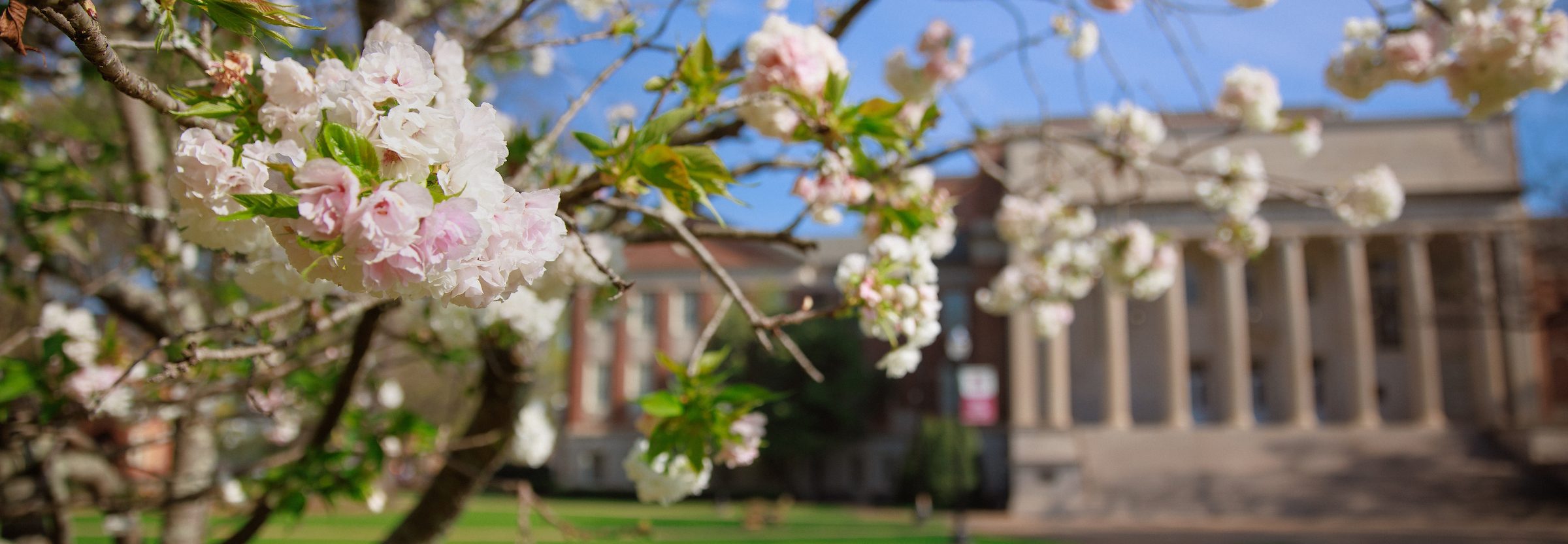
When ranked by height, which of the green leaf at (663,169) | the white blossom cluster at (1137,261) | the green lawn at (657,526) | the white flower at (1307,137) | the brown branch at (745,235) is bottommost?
the green lawn at (657,526)

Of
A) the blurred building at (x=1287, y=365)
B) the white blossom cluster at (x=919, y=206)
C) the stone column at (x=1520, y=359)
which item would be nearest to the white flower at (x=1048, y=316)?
the white blossom cluster at (x=919, y=206)

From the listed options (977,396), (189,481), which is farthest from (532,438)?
(977,396)

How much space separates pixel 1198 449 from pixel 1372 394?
542 cm

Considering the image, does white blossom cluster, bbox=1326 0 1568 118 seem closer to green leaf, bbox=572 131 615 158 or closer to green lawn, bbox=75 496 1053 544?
green leaf, bbox=572 131 615 158

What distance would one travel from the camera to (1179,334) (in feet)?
97.0

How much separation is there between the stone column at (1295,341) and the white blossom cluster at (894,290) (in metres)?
29.9

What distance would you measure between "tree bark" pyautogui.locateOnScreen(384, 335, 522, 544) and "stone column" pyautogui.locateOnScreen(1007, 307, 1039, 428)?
28.4m

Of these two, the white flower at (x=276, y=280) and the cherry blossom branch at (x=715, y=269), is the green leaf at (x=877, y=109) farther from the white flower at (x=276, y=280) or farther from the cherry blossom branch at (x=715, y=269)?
the white flower at (x=276, y=280)

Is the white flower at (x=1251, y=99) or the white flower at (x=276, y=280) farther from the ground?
the white flower at (x=1251, y=99)

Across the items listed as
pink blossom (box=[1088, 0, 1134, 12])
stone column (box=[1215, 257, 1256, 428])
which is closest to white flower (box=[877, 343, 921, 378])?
pink blossom (box=[1088, 0, 1134, 12])

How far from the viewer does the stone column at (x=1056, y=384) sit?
1189 inches

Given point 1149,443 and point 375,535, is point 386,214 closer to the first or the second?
point 375,535

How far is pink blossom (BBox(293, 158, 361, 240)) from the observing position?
0.97 m

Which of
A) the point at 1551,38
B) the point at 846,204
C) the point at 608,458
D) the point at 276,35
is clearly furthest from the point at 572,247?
the point at 608,458
